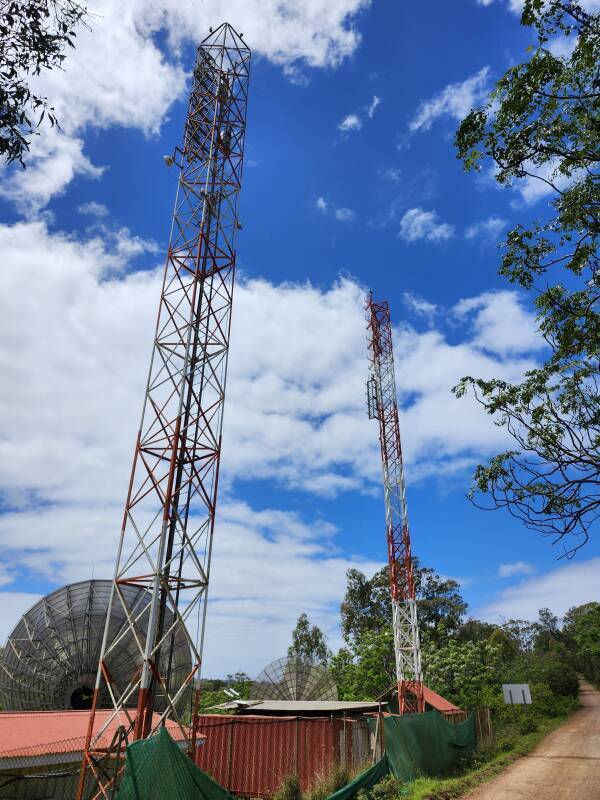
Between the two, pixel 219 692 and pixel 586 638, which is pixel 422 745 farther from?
pixel 586 638

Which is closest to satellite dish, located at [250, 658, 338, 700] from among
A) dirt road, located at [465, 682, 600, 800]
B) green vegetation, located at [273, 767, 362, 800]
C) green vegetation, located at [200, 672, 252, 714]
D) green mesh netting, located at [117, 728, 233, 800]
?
green vegetation, located at [200, 672, 252, 714]

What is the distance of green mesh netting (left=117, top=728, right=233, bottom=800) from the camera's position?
694 centimetres

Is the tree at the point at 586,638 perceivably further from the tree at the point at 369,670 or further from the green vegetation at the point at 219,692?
the green vegetation at the point at 219,692

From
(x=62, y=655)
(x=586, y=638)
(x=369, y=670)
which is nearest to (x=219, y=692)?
(x=369, y=670)

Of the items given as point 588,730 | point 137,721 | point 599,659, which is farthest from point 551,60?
point 599,659

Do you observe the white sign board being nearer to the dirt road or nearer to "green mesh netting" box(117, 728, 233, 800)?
the dirt road

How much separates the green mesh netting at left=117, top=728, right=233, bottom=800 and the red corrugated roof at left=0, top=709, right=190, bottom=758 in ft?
15.3

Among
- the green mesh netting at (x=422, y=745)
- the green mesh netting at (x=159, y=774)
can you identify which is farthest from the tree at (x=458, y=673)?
the green mesh netting at (x=159, y=774)

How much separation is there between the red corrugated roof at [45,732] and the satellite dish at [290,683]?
9129 millimetres

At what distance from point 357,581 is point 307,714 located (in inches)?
1225

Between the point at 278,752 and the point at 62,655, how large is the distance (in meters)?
7.98

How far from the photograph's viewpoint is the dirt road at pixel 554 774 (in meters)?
12.5

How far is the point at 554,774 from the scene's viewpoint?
15.4 meters

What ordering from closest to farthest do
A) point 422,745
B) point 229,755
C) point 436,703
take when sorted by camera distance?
point 422,745 → point 229,755 → point 436,703
